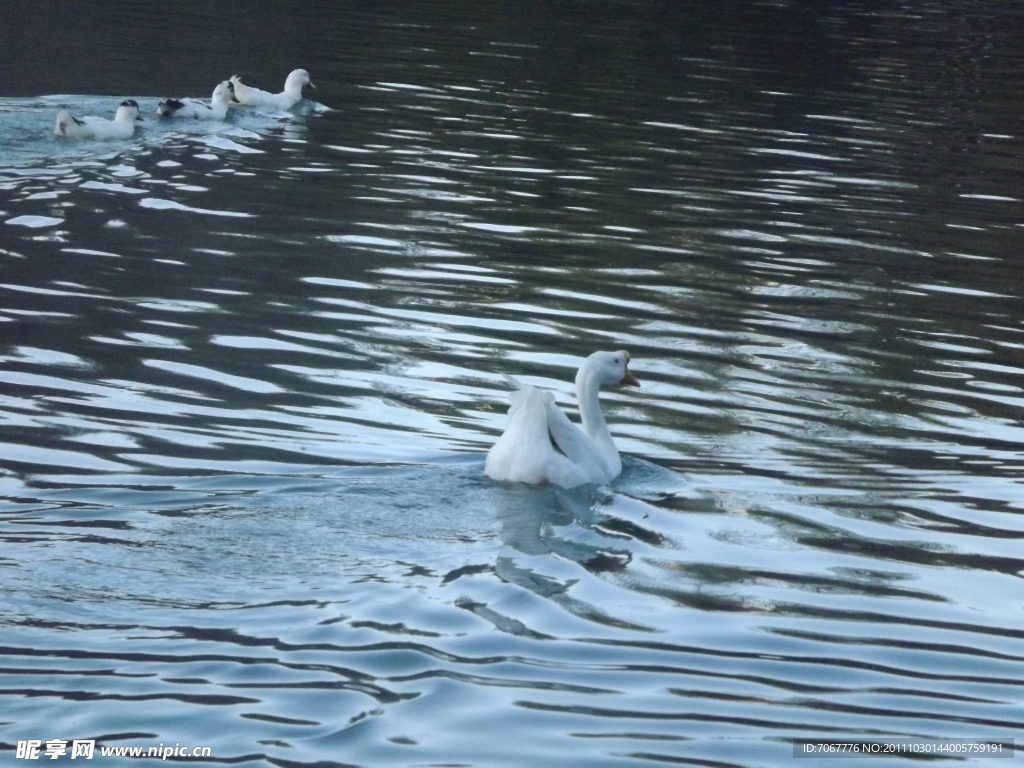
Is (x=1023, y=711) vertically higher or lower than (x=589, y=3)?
lower

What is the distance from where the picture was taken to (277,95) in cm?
2212

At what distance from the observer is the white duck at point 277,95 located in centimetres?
2211

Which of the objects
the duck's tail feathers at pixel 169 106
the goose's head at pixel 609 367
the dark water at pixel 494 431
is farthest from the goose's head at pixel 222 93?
the goose's head at pixel 609 367

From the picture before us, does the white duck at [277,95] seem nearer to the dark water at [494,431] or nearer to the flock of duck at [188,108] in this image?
the flock of duck at [188,108]

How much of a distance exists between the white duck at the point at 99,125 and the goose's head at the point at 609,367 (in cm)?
1136

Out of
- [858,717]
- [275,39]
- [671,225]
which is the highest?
[275,39]

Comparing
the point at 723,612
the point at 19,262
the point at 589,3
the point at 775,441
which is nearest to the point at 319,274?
the point at 19,262

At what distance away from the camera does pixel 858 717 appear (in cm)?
624

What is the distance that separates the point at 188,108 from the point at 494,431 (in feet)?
39.4

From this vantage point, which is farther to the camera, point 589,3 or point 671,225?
point 589,3

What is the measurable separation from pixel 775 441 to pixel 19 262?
723 cm

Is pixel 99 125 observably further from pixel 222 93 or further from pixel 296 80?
pixel 296 80

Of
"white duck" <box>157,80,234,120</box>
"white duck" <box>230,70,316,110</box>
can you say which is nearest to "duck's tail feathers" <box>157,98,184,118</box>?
"white duck" <box>157,80,234,120</box>

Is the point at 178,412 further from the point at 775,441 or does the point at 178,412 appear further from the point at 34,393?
the point at 775,441
